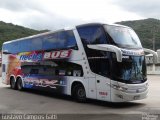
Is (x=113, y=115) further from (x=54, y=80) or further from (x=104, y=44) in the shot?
(x=54, y=80)

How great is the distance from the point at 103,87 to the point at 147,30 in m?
74.5

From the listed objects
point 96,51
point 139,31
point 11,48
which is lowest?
point 96,51

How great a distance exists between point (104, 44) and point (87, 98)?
2945 millimetres

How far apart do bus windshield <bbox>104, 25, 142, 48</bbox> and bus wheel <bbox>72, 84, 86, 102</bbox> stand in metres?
2.96

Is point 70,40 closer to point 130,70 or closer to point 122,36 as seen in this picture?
point 122,36

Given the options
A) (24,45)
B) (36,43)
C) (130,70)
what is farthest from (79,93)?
(24,45)

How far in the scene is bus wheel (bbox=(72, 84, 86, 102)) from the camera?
16.4 meters

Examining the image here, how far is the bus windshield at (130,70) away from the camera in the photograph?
47.5ft

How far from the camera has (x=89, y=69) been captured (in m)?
15.7

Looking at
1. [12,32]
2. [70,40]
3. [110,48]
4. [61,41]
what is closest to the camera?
[110,48]

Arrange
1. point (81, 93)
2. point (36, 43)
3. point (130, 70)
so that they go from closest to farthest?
point (130, 70) → point (81, 93) → point (36, 43)

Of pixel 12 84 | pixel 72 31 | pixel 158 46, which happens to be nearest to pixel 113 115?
pixel 72 31

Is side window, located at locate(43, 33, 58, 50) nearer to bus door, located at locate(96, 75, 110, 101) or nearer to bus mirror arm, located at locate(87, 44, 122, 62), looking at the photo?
bus mirror arm, located at locate(87, 44, 122, 62)

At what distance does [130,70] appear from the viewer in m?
14.8
